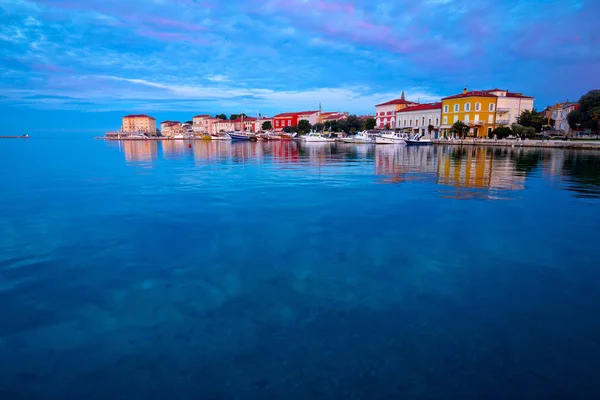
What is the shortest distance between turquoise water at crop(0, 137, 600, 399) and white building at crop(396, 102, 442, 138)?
62.6 metres

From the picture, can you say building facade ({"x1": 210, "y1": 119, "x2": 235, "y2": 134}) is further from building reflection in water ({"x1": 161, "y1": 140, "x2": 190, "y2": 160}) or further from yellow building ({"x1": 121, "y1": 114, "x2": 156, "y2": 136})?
building reflection in water ({"x1": 161, "y1": 140, "x2": 190, "y2": 160})

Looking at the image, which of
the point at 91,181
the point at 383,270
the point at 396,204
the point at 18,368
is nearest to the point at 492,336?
the point at 383,270

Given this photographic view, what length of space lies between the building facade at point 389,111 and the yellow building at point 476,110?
19.2 metres

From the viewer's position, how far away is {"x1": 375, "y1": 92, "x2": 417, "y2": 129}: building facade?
8425cm

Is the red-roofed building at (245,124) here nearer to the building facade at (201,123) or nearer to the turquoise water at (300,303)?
the building facade at (201,123)

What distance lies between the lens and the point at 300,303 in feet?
17.3

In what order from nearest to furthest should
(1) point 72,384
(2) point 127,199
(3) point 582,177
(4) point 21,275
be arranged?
(1) point 72,384, (4) point 21,275, (2) point 127,199, (3) point 582,177

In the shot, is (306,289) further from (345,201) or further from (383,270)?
(345,201)

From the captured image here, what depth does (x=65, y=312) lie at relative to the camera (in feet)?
16.6

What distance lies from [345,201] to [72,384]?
961cm

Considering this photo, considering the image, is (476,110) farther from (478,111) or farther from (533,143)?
(533,143)

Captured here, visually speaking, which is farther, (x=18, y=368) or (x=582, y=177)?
(x=582, y=177)

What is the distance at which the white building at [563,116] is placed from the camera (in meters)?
65.4

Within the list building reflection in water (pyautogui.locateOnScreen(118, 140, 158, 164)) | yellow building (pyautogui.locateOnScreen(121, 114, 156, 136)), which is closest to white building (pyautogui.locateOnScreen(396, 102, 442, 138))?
building reflection in water (pyautogui.locateOnScreen(118, 140, 158, 164))
